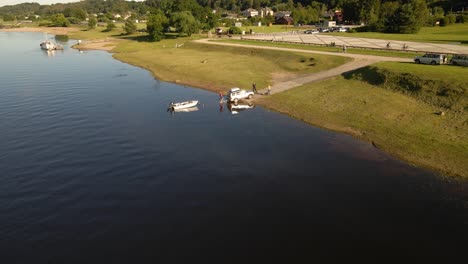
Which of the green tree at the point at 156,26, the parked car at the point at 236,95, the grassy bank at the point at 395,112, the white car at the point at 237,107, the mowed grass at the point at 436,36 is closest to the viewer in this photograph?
the grassy bank at the point at 395,112

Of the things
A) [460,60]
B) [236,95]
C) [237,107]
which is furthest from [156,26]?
[460,60]

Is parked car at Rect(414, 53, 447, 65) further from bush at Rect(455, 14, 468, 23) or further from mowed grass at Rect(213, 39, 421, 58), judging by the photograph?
bush at Rect(455, 14, 468, 23)

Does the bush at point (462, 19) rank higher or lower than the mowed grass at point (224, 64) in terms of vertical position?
higher

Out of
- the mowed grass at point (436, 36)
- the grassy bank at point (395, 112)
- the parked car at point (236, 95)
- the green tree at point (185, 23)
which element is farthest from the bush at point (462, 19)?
the parked car at point (236, 95)

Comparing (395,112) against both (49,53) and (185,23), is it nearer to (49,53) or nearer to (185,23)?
(185,23)

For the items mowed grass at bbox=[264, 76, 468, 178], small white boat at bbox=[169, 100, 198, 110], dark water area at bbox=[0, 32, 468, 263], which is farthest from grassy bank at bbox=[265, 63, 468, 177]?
small white boat at bbox=[169, 100, 198, 110]

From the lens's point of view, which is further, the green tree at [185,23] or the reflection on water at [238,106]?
the green tree at [185,23]

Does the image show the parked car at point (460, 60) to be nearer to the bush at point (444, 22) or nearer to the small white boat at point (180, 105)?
the small white boat at point (180, 105)
